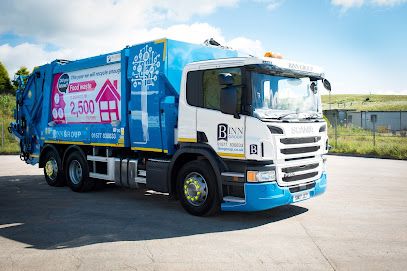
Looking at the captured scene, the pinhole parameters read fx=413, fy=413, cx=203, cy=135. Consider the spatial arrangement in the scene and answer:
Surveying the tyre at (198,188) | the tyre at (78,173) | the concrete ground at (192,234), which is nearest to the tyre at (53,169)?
the tyre at (78,173)

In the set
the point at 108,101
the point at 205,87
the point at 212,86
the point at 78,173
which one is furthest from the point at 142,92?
the point at 78,173

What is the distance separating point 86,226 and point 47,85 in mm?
5813

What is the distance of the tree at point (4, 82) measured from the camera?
52750 millimetres

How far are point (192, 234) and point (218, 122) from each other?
6.25 ft

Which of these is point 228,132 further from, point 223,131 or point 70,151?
point 70,151

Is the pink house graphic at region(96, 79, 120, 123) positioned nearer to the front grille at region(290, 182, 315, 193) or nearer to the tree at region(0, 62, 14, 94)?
the front grille at region(290, 182, 315, 193)

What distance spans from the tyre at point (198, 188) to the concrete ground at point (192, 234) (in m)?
0.21

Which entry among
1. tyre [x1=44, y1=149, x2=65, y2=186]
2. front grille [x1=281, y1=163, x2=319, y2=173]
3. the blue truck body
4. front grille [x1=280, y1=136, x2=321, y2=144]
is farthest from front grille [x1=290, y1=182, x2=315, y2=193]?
tyre [x1=44, y1=149, x2=65, y2=186]

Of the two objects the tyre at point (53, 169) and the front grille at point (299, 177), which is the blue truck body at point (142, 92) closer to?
the tyre at point (53, 169)

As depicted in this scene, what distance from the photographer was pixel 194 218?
723cm

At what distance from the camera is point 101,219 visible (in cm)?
721

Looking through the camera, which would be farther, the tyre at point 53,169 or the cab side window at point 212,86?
the tyre at point 53,169

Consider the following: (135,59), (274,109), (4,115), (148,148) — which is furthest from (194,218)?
(4,115)

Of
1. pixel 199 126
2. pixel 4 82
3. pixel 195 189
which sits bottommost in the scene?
pixel 195 189
